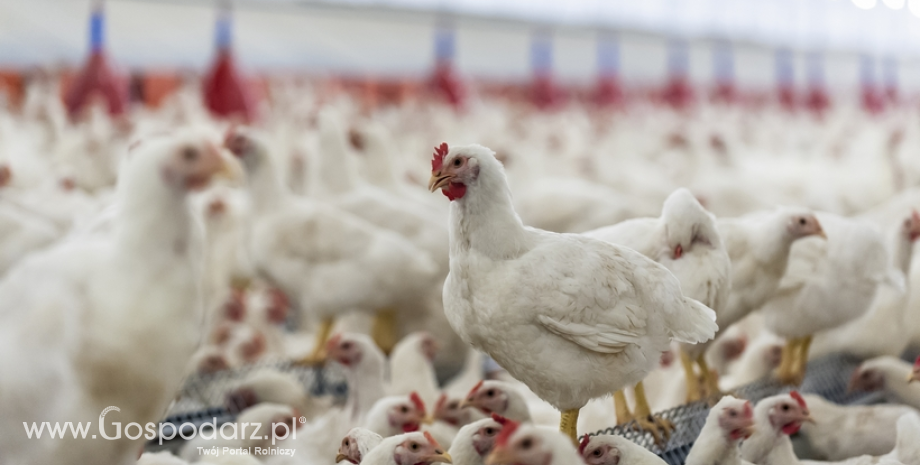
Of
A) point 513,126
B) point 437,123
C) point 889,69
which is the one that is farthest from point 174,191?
point 889,69

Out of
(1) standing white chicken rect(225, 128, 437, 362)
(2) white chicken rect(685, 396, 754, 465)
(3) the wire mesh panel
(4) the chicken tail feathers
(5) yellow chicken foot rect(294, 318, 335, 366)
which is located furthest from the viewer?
(5) yellow chicken foot rect(294, 318, 335, 366)

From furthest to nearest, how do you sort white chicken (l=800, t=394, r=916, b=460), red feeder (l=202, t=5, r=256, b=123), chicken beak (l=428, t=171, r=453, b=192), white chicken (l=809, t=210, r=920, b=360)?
1. red feeder (l=202, t=5, r=256, b=123)
2. white chicken (l=809, t=210, r=920, b=360)
3. white chicken (l=800, t=394, r=916, b=460)
4. chicken beak (l=428, t=171, r=453, b=192)

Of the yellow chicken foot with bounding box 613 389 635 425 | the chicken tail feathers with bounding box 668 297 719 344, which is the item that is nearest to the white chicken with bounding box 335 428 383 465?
the yellow chicken foot with bounding box 613 389 635 425

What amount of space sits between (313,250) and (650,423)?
5.87 ft

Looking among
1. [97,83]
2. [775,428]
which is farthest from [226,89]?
[775,428]

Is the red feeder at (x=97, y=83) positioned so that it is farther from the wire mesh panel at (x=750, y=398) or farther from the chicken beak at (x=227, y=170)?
the wire mesh panel at (x=750, y=398)

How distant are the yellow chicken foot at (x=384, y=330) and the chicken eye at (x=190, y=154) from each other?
2.34 metres

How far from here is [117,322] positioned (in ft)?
5.98

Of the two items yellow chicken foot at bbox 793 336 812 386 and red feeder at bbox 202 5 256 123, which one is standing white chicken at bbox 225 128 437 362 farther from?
red feeder at bbox 202 5 256 123

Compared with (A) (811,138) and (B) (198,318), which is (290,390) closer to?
(B) (198,318)

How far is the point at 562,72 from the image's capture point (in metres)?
12.0

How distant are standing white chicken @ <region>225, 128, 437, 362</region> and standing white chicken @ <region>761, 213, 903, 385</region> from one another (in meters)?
1.54

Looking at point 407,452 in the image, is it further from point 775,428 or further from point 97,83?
point 97,83

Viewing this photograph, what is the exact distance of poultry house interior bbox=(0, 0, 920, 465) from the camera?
185 centimetres
